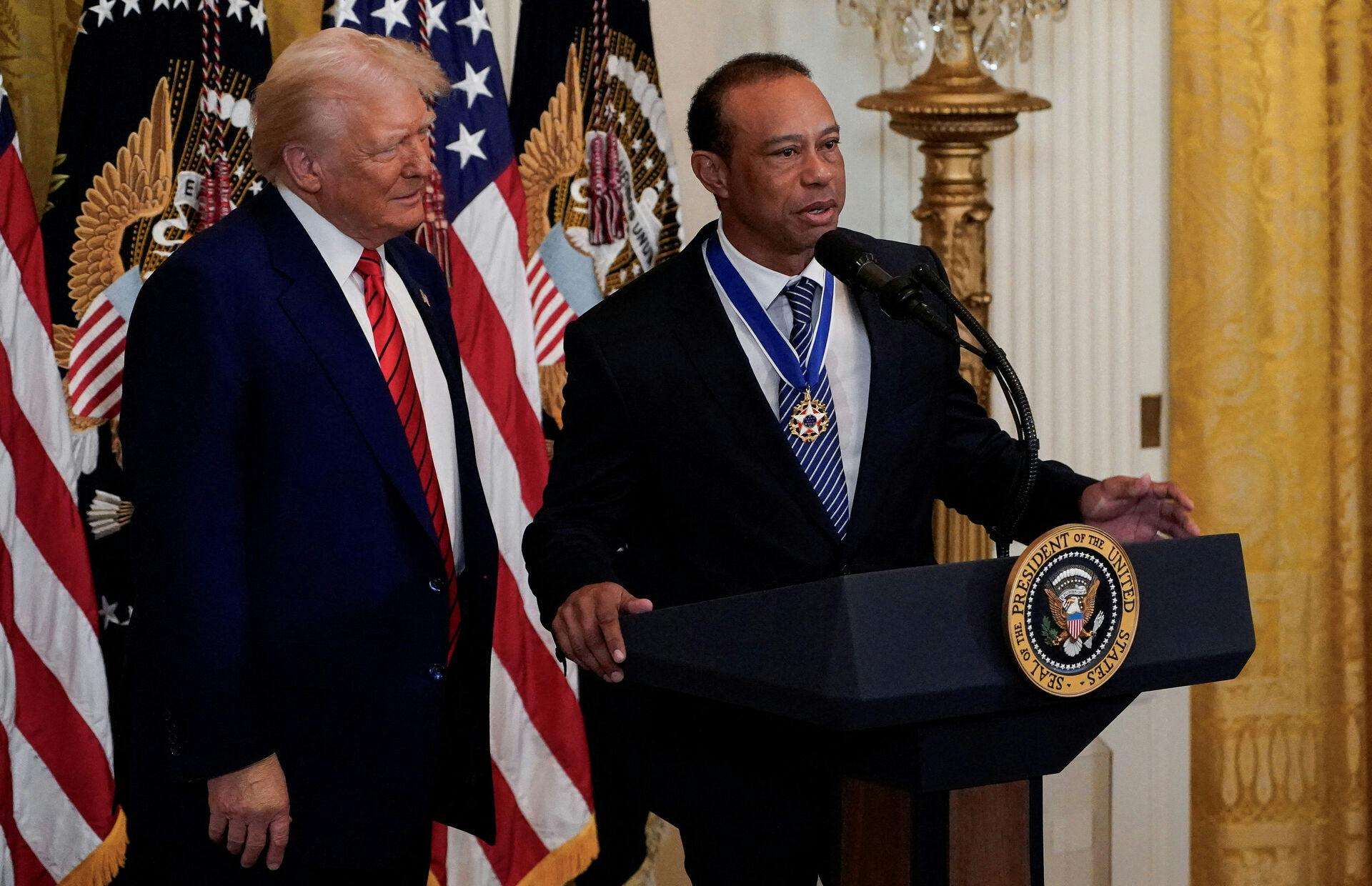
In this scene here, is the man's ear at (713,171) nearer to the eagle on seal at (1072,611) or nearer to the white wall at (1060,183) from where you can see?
the eagle on seal at (1072,611)

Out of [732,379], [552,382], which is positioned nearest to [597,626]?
[732,379]

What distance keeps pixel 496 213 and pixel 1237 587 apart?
1741mm

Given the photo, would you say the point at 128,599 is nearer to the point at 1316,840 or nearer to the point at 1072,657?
the point at 1072,657

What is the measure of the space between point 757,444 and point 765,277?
26 cm

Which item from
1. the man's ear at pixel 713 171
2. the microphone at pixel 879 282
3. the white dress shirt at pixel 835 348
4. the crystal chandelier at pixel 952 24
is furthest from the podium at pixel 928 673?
the crystal chandelier at pixel 952 24

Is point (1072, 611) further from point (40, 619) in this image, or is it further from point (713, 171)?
point (40, 619)

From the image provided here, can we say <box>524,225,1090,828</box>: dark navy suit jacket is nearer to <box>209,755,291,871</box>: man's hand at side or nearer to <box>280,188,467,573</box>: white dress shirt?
<box>280,188,467,573</box>: white dress shirt

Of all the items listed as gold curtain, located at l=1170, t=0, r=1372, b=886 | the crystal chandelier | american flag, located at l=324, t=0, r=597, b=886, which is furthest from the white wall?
american flag, located at l=324, t=0, r=597, b=886

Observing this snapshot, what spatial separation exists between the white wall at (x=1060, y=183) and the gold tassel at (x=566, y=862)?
1043 mm

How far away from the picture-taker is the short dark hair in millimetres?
2117

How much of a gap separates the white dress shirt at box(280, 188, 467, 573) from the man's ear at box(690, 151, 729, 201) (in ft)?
1.42

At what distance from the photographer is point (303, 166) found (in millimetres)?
1990

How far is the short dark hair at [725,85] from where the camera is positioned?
2117 mm

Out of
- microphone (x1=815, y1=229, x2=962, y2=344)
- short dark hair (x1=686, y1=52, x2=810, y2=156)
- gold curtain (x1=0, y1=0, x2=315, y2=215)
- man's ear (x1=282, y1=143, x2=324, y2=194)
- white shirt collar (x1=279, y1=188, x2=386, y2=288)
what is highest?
gold curtain (x1=0, y1=0, x2=315, y2=215)
